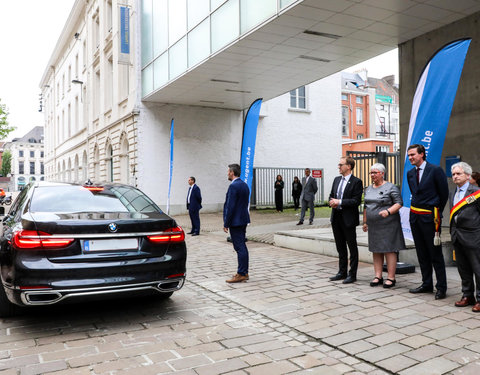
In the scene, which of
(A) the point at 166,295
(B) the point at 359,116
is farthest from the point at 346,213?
(B) the point at 359,116

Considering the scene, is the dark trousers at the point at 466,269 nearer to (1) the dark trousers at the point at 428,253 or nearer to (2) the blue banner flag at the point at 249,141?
(1) the dark trousers at the point at 428,253

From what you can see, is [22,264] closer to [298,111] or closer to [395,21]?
[395,21]

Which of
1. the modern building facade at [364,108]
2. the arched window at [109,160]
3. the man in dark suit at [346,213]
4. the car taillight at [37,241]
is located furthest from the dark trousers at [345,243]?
the modern building facade at [364,108]

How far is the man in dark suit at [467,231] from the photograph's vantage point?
472 centimetres

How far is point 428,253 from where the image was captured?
5.54m

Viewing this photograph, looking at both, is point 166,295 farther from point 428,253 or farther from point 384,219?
point 428,253

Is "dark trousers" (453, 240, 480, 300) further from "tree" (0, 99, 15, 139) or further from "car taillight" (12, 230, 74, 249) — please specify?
"tree" (0, 99, 15, 139)

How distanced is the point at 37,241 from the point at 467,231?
4.44 m

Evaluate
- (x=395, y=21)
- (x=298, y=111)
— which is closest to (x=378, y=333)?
(x=395, y=21)

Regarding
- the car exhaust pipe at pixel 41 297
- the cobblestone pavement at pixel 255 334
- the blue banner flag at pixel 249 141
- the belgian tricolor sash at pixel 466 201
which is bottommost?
the cobblestone pavement at pixel 255 334

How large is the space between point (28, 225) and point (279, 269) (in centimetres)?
440

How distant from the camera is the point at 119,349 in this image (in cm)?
380

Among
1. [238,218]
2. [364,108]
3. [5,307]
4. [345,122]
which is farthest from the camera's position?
[364,108]

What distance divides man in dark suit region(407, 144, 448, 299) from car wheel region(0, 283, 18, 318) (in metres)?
4.76
